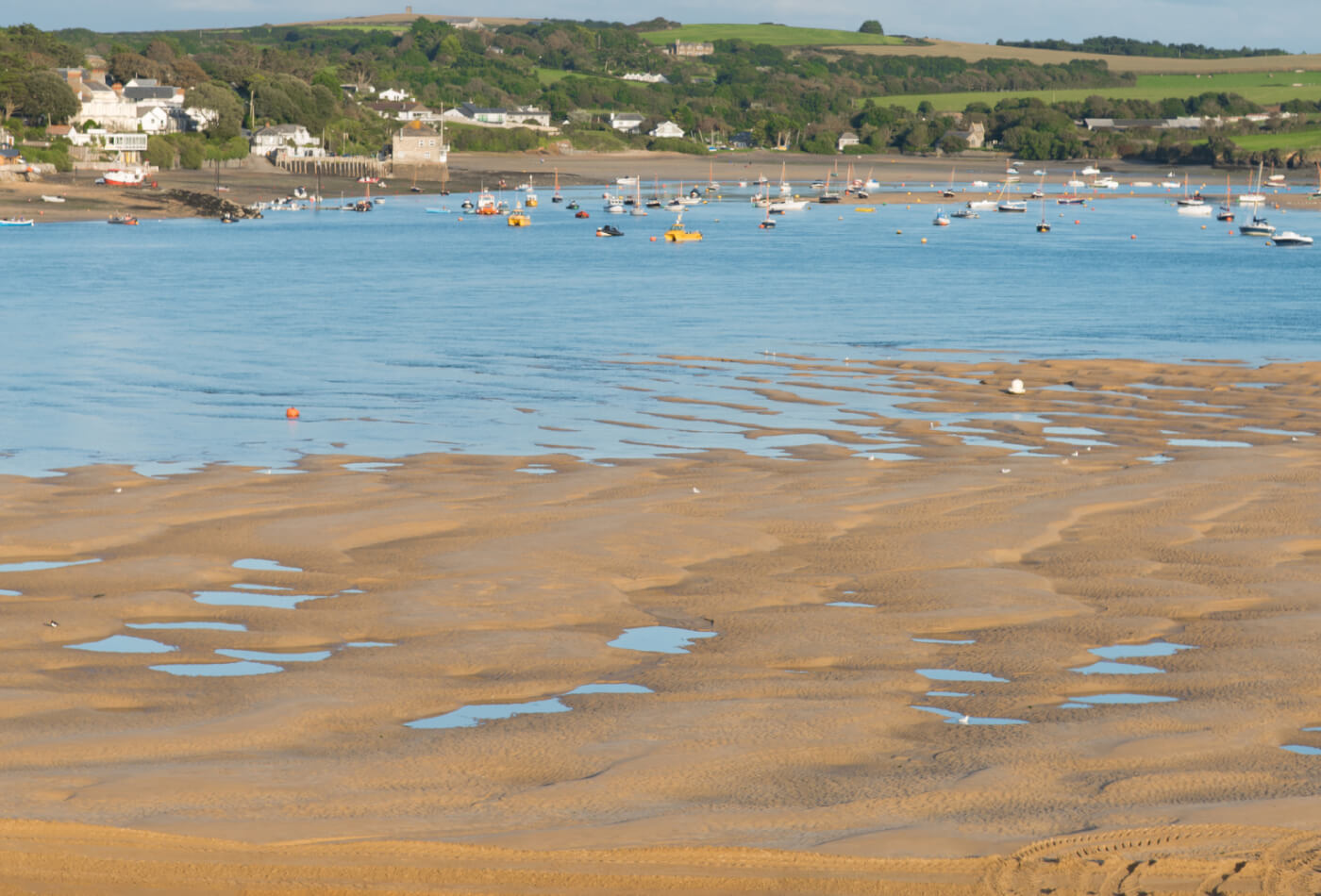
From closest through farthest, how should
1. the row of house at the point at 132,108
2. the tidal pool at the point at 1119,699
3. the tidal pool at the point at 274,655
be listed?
the tidal pool at the point at 1119,699, the tidal pool at the point at 274,655, the row of house at the point at 132,108

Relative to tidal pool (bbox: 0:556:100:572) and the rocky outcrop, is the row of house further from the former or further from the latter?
tidal pool (bbox: 0:556:100:572)

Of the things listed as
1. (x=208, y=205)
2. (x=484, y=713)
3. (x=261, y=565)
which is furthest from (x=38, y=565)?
(x=208, y=205)

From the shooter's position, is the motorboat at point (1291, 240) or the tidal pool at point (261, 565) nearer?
the tidal pool at point (261, 565)

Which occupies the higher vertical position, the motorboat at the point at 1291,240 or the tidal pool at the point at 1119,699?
the motorboat at the point at 1291,240

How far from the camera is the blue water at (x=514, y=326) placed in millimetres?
27859

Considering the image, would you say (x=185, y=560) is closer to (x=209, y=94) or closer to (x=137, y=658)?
(x=137, y=658)

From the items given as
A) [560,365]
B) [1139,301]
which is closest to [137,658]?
[560,365]

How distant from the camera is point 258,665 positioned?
11969 mm

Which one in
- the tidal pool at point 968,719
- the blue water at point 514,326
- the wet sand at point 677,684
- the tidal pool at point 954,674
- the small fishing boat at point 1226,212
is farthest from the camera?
the small fishing boat at point 1226,212

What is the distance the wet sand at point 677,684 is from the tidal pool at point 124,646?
0.58ft

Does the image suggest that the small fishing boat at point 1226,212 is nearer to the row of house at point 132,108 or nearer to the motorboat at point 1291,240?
the motorboat at point 1291,240

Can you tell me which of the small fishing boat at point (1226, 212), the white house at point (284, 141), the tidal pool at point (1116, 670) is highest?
the white house at point (284, 141)

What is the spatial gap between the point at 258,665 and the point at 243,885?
15.4 ft

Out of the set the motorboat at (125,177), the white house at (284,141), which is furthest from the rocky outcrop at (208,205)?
the white house at (284,141)
